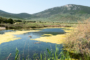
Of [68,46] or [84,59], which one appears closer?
[84,59]

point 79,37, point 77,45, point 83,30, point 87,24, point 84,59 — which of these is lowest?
point 84,59

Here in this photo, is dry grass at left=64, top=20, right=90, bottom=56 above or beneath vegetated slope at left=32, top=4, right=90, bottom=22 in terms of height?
beneath

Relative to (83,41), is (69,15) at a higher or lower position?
higher

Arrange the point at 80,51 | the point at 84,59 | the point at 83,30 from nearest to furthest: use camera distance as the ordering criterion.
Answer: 1. the point at 84,59
2. the point at 80,51
3. the point at 83,30

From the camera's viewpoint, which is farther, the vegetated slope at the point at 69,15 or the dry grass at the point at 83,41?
the vegetated slope at the point at 69,15

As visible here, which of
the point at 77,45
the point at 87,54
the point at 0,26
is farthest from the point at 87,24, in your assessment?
the point at 0,26

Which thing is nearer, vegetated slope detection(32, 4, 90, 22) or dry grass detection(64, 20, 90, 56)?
dry grass detection(64, 20, 90, 56)

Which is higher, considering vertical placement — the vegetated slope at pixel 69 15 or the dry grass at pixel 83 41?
the vegetated slope at pixel 69 15

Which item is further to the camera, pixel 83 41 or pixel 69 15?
pixel 69 15

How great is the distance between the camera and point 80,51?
6992mm

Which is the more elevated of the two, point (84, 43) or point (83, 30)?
point (83, 30)

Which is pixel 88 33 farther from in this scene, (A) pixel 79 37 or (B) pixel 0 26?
(B) pixel 0 26

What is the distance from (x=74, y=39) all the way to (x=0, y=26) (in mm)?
27856

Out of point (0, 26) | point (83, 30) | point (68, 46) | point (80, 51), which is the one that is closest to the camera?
point (80, 51)
